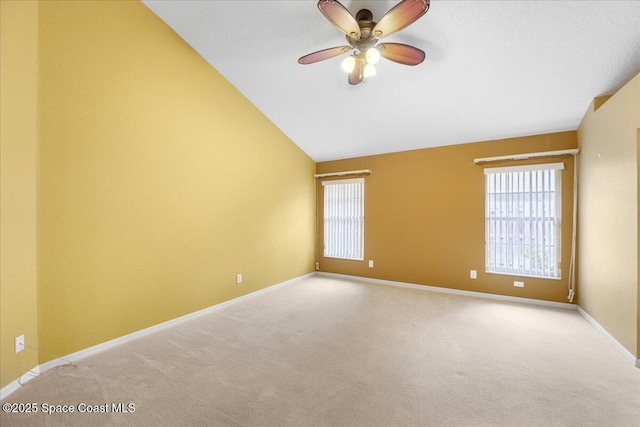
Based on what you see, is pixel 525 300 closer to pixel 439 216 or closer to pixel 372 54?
pixel 439 216

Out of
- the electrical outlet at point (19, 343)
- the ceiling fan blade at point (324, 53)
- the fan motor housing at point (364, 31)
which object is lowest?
the electrical outlet at point (19, 343)

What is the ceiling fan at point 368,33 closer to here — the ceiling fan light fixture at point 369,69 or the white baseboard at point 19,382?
Answer: the ceiling fan light fixture at point 369,69

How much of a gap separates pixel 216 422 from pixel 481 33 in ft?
11.9

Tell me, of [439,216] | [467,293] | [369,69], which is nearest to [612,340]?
[467,293]

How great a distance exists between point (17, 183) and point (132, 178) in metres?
0.80

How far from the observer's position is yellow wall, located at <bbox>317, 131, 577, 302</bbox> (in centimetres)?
358

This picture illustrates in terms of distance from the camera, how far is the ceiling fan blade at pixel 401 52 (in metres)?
2.13

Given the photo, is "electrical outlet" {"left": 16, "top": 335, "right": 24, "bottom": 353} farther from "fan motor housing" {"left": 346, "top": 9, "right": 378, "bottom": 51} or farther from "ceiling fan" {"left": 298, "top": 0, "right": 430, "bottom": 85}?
"fan motor housing" {"left": 346, "top": 9, "right": 378, "bottom": 51}

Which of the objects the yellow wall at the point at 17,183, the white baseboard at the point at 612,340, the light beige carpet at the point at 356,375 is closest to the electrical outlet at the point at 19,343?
the yellow wall at the point at 17,183

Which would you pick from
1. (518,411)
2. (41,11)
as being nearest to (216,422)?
(518,411)

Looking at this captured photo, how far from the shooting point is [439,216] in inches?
165

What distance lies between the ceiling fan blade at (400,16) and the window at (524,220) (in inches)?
111

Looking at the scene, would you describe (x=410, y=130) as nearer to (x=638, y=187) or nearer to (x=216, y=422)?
(x=638, y=187)

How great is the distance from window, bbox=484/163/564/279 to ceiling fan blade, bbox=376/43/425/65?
2421 millimetres
